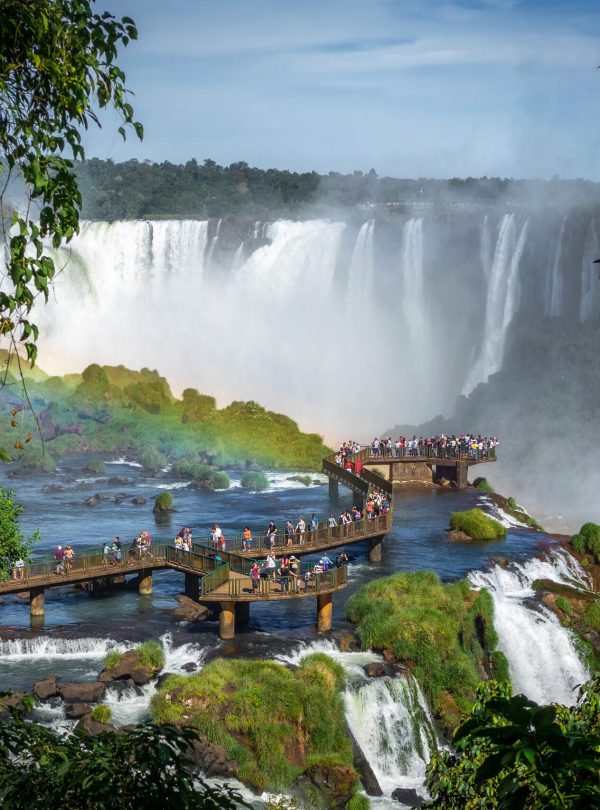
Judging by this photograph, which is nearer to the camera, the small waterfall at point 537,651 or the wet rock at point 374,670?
the wet rock at point 374,670

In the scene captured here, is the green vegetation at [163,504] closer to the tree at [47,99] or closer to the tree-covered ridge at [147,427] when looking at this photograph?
the tree-covered ridge at [147,427]

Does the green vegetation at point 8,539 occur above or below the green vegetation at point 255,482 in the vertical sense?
above

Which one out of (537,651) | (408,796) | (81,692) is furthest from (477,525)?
(81,692)

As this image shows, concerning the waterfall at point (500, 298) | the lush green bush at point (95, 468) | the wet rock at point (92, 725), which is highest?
the waterfall at point (500, 298)

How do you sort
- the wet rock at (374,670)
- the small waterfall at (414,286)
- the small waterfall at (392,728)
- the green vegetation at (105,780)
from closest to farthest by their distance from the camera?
1. the green vegetation at (105,780)
2. the small waterfall at (392,728)
3. the wet rock at (374,670)
4. the small waterfall at (414,286)

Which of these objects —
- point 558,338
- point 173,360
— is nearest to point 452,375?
point 558,338

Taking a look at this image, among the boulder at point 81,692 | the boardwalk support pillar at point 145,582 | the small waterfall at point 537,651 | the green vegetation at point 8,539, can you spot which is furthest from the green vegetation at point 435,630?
the green vegetation at point 8,539

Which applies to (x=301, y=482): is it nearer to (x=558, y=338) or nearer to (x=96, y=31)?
(x=558, y=338)
